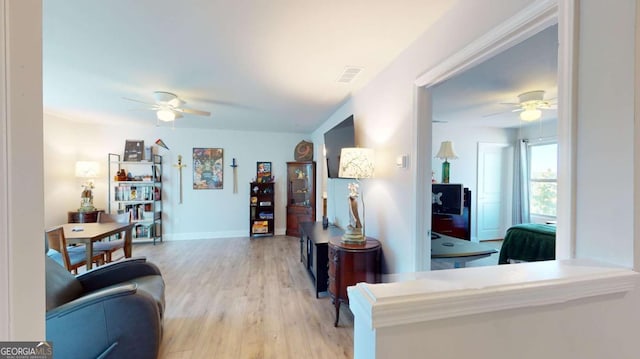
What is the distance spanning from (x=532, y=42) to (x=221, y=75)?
2.66 meters

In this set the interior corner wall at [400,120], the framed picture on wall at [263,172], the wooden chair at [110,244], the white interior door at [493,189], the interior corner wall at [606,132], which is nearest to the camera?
the interior corner wall at [606,132]

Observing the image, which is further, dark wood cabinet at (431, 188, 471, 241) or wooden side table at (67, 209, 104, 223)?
wooden side table at (67, 209, 104, 223)

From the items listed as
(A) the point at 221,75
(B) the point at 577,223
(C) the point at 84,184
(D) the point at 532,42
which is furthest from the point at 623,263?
(C) the point at 84,184

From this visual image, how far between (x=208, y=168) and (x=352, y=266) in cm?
442

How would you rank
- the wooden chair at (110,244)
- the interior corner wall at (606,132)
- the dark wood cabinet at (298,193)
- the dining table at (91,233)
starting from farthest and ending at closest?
the dark wood cabinet at (298,193) → the wooden chair at (110,244) → the dining table at (91,233) → the interior corner wall at (606,132)

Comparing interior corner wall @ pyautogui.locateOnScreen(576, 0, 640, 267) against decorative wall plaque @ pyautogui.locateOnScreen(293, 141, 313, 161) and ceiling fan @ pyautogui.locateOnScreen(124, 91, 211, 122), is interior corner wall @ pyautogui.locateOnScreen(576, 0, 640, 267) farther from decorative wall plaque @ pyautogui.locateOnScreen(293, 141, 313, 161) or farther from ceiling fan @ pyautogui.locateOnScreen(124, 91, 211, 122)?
decorative wall plaque @ pyautogui.locateOnScreen(293, 141, 313, 161)

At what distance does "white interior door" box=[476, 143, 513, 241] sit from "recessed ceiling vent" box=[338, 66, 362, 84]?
400cm

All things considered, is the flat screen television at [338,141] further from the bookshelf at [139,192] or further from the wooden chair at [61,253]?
the bookshelf at [139,192]

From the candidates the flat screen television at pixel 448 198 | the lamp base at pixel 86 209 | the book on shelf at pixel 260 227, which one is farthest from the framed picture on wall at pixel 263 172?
the flat screen television at pixel 448 198

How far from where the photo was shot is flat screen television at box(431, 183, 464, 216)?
4035mm
